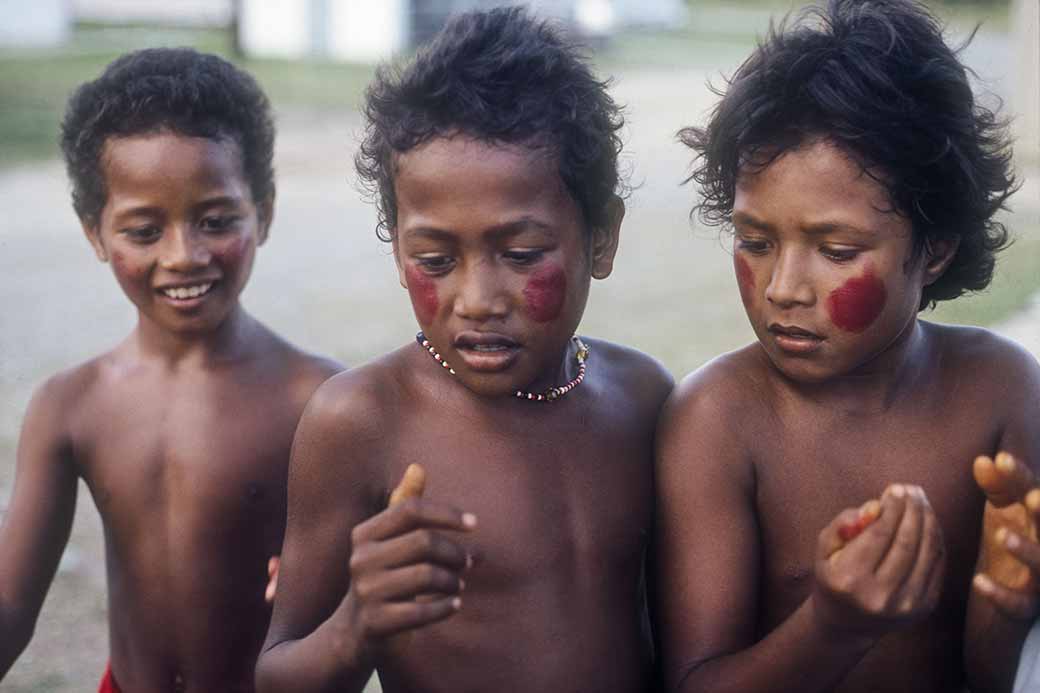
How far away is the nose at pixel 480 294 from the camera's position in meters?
2.26

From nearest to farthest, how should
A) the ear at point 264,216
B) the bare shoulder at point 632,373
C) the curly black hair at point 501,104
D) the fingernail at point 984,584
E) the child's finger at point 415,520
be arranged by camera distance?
the child's finger at point 415,520 < the fingernail at point 984,584 < the curly black hair at point 501,104 < the bare shoulder at point 632,373 < the ear at point 264,216

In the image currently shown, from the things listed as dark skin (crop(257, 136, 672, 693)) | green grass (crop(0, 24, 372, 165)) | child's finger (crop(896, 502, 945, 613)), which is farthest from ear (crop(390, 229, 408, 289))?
green grass (crop(0, 24, 372, 165))

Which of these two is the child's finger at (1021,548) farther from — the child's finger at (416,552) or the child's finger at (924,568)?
the child's finger at (416,552)

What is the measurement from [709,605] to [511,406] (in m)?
0.50

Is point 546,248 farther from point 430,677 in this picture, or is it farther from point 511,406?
point 430,677

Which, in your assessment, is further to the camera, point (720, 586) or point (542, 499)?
point (542, 499)

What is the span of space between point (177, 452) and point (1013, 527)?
168 centimetres

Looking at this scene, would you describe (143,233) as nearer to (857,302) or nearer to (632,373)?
(632,373)

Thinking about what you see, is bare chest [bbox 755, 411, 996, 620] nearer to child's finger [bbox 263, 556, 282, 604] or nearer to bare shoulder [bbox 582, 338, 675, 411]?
bare shoulder [bbox 582, 338, 675, 411]

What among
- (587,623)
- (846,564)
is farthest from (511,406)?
(846,564)

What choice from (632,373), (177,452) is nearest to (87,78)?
(177,452)

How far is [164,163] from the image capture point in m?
2.85

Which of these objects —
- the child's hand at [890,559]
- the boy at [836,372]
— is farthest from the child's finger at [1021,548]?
the boy at [836,372]

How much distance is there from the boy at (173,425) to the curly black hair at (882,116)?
1045mm
